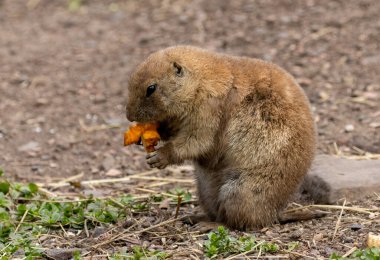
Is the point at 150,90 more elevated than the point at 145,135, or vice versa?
Result: the point at 150,90

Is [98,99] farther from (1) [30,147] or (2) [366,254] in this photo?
(2) [366,254]

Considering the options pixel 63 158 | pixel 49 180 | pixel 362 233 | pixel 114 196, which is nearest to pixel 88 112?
pixel 63 158

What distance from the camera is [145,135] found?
5.48 metres

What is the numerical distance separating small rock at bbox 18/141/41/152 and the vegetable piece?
8.86ft

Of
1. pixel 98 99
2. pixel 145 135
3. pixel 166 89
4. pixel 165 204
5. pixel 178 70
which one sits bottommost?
pixel 165 204

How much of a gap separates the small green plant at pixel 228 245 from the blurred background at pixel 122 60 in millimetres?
2431

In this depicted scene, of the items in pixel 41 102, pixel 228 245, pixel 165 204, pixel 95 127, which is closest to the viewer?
pixel 228 245

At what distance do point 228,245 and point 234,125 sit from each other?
0.99 meters

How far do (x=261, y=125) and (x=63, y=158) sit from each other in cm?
307

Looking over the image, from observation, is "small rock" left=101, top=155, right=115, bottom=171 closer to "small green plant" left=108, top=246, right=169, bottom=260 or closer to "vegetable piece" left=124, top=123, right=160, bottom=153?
"vegetable piece" left=124, top=123, right=160, bottom=153

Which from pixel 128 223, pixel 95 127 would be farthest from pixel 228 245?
pixel 95 127

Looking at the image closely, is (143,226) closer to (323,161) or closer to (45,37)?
(323,161)

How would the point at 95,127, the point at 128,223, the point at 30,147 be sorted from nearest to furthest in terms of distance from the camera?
the point at 128,223
the point at 30,147
the point at 95,127

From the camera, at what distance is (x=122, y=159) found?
7.73 meters
